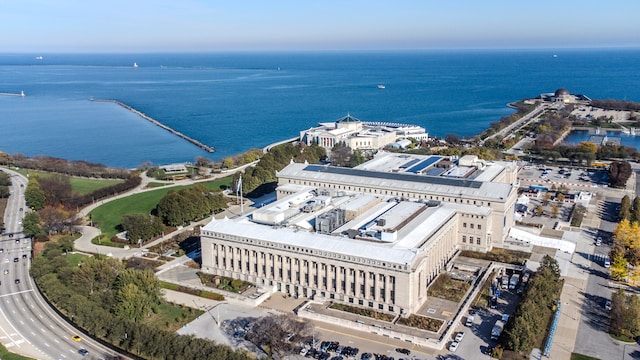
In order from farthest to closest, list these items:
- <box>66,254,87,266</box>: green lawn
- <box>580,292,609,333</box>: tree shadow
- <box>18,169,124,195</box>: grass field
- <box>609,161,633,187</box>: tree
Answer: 1. <box>18,169,124,195</box>: grass field
2. <box>609,161,633,187</box>: tree
3. <box>66,254,87,266</box>: green lawn
4. <box>580,292,609,333</box>: tree shadow

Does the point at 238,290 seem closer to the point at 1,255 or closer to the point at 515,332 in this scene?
the point at 515,332

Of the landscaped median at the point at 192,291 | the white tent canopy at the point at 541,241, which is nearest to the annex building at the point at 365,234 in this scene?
the white tent canopy at the point at 541,241

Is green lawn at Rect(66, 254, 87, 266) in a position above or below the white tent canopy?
below

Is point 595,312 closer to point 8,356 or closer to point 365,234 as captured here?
point 365,234

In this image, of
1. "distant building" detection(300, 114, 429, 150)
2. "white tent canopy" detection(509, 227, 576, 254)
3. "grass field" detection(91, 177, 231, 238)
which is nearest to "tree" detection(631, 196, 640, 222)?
"white tent canopy" detection(509, 227, 576, 254)

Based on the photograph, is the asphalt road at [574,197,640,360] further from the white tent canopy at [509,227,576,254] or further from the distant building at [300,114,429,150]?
the distant building at [300,114,429,150]

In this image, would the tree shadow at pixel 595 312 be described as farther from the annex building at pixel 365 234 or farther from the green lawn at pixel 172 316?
the green lawn at pixel 172 316
